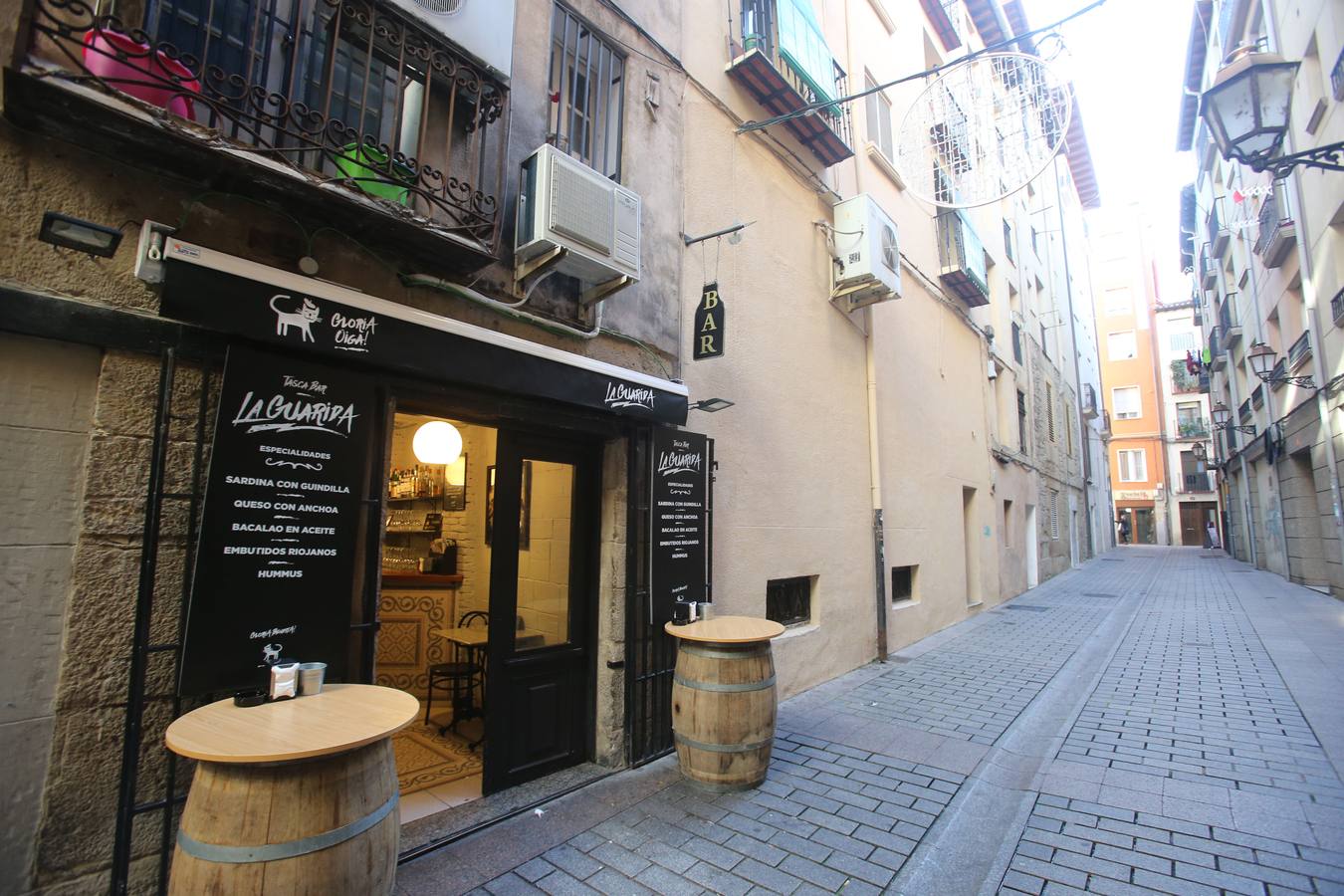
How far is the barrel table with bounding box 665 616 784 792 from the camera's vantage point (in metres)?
3.94

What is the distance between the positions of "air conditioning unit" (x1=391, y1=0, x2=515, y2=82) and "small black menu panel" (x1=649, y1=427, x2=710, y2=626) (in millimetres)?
2606

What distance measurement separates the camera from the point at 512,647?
4.07 metres

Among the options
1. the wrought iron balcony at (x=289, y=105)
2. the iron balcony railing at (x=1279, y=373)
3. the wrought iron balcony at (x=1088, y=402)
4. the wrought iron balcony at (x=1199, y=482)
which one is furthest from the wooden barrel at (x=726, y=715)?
the wrought iron balcony at (x=1199, y=482)

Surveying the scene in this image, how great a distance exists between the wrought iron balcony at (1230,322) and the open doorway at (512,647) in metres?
20.5

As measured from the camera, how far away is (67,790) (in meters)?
2.32

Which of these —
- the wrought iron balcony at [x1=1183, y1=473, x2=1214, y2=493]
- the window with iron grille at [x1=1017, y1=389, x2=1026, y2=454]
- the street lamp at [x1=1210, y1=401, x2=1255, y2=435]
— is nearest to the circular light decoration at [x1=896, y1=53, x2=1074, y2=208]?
the window with iron grille at [x1=1017, y1=389, x2=1026, y2=454]

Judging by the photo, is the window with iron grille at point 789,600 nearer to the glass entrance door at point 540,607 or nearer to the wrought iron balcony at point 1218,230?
the glass entrance door at point 540,607

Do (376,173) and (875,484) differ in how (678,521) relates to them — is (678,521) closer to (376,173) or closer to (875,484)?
(376,173)

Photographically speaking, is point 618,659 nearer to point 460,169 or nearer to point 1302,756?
point 460,169

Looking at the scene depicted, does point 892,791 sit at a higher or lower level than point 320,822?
lower

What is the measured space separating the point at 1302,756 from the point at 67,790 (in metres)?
7.04

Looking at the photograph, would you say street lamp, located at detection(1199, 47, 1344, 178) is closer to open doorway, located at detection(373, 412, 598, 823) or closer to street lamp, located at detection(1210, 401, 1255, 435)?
open doorway, located at detection(373, 412, 598, 823)

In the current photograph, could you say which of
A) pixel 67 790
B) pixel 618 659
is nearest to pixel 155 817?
pixel 67 790

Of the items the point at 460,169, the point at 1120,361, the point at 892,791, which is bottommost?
the point at 892,791
